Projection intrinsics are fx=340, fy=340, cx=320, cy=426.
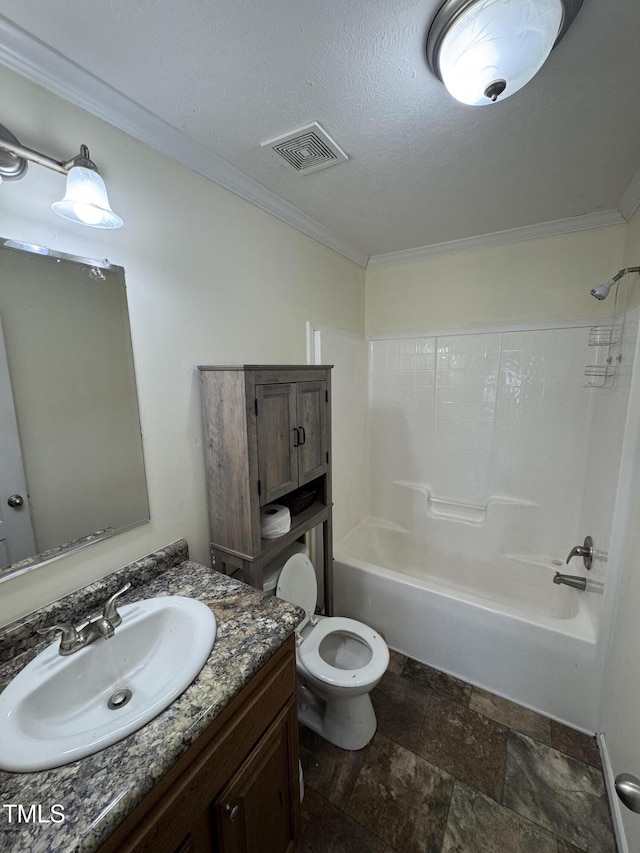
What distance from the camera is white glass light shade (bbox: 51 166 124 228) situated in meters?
0.83

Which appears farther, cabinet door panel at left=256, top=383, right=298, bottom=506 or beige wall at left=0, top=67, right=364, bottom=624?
cabinet door panel at left=256, top=383, right=298, bottom=506

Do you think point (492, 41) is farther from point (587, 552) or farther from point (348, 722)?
point (348, 722)

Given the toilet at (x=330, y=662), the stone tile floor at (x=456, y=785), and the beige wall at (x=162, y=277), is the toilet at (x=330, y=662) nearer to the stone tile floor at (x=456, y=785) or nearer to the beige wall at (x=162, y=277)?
the stone tile floor at (x=456, y=785)

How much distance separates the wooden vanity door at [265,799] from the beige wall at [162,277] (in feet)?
2.25

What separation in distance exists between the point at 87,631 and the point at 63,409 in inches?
23.9

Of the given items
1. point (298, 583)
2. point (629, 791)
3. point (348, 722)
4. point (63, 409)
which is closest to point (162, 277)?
point (63, 409)

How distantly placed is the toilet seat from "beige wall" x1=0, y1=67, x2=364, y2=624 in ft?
2.03

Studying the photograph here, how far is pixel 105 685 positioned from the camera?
2.92 ft

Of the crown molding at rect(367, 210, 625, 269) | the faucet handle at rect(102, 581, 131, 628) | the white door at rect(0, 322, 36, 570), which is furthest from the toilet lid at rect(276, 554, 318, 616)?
the crown molding at rect(367, 210, 625, 269)

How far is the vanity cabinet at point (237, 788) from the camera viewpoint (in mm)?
616

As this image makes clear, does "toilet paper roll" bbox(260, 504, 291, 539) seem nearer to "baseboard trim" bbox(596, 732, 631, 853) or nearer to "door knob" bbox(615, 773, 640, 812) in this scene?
"door knob" bbox(615, 773, 640, 812)

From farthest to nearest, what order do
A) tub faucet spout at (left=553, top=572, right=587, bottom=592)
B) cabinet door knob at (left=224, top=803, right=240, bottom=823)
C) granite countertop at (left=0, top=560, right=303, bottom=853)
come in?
tub faucet spout at (left=553, top=572, right=587, bottom=592) → cabinet door knob at (left=224, top=803, right=240, bottom=823) → granite countertop at (left=0, top=560, right=303, bottom=853)

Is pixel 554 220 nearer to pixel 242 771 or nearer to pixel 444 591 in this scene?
pixel 444 591

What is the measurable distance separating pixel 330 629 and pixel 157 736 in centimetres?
108
